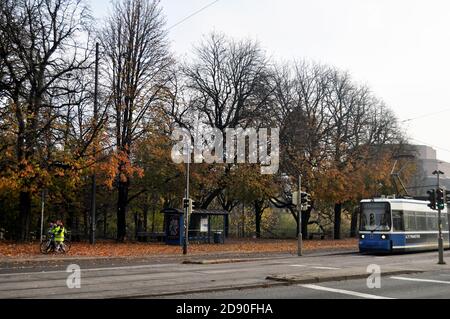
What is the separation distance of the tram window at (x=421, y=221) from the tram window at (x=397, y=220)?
1.95m

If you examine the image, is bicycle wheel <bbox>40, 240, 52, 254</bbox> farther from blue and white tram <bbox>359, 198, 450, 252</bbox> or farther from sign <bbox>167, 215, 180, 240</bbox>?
blue and white tram <bbox>359, 198, 450, 252</bbox>

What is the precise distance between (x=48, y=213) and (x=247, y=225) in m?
31.8

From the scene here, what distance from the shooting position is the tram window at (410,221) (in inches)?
1183

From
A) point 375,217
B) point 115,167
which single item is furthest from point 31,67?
point 375,217

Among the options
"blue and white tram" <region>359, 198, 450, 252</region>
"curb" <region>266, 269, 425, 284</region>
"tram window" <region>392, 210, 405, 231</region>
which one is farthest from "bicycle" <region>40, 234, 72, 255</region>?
"tram window" <region>392, 210, 405, 231</region>

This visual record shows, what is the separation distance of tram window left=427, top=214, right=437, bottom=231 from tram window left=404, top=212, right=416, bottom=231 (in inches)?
83.7

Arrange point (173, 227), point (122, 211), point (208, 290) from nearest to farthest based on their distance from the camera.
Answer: point (208, 290), point (173, 227), point (122, 211)

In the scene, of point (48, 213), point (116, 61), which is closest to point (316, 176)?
point (116, 61)

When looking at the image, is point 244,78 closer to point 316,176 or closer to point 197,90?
point 197,90

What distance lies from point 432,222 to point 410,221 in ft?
10.7

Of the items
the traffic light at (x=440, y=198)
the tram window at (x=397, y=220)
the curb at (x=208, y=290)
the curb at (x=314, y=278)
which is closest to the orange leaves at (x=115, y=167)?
the tram window at (x=397, y=220)

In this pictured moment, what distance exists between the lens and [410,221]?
3038 centimetres

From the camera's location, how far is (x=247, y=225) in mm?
69312

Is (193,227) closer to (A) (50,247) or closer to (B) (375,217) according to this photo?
(A) (50,247)
